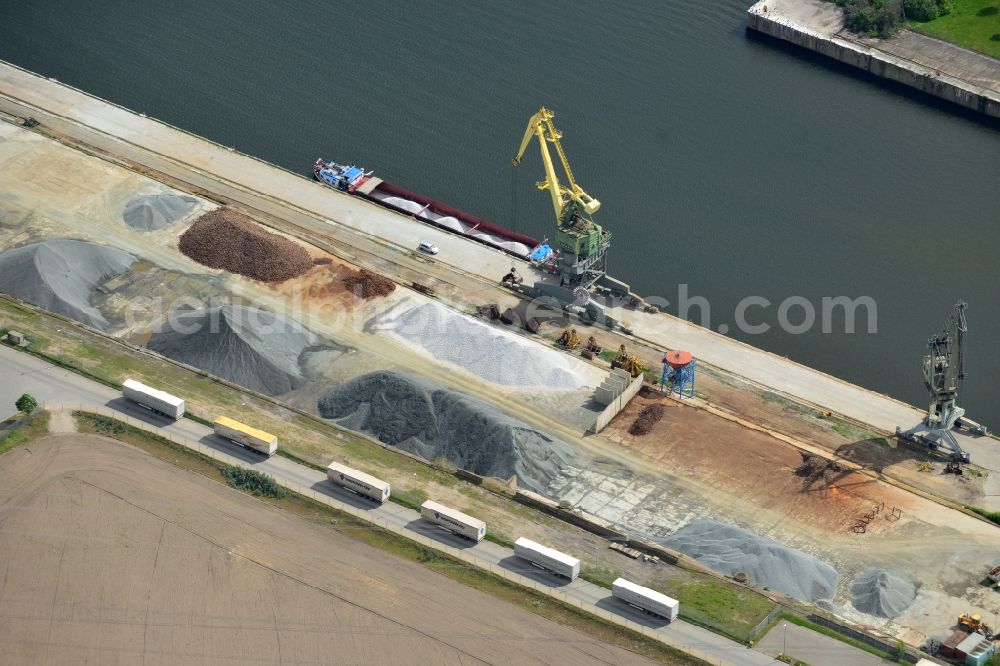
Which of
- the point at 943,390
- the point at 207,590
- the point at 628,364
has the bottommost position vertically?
the point at 207,590

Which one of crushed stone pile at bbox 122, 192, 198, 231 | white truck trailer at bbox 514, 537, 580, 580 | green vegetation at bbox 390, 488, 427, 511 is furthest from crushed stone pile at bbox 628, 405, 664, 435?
crushed stone pile at bbox 122, 192, 198, 231

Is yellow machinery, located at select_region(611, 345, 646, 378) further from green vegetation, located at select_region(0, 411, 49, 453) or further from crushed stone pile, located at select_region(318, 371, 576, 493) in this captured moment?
green vegetation, located at select_region(0, 411, 49, 453)

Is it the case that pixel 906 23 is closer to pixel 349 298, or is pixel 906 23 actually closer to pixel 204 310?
pixel 349 298

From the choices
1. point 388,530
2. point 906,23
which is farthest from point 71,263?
point 906,23

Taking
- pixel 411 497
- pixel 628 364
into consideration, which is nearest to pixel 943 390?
pixel 628 364

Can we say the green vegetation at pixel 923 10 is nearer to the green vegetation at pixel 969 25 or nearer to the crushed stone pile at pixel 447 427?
the green vegetation at pixel 969 25

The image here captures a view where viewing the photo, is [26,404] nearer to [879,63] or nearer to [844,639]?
[844,639]
